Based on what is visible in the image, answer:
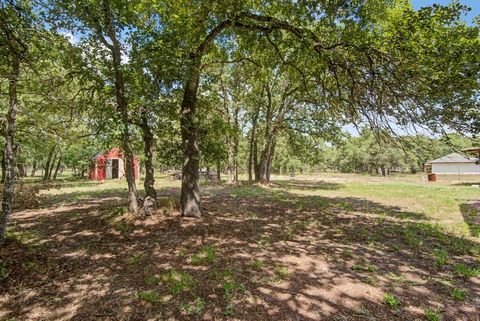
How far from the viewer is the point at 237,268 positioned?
17.4 feet

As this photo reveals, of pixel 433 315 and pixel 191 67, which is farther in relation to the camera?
pixel 191 67

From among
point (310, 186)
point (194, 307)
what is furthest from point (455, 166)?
point (194, 307)

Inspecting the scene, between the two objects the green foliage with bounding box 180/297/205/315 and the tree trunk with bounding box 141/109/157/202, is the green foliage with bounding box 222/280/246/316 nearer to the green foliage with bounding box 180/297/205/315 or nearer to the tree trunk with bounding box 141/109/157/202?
the green foliage with bounding box 180/297/205/315

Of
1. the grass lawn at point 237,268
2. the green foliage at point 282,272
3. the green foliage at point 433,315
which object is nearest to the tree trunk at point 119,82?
the grass lawn at point 237,268

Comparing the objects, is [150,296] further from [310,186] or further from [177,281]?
[310,186]

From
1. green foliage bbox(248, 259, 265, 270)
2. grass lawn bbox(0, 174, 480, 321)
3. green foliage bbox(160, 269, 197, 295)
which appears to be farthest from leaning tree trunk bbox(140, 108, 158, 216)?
green foliage bbox(248, 259, 265, 270)

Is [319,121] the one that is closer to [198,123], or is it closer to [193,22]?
[198,123]

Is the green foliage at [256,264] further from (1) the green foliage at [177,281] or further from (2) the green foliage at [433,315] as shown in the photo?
(2) the green foliage at [433,315]

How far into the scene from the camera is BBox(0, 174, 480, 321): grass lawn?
12.9 feet

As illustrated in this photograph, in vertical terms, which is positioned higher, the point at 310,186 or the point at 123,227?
the point at 123,227

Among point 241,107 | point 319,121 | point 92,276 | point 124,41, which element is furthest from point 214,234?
point 241,107

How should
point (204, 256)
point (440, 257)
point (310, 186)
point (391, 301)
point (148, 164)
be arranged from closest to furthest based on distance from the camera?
1. point (391, 301)
2. point (204, 256)
3. point (440, 257)
4. point (148, 164)
5. point (310, 186)

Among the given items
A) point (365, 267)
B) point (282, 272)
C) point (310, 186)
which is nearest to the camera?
point (282, 272)

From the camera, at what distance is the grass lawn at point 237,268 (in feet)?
12.9
